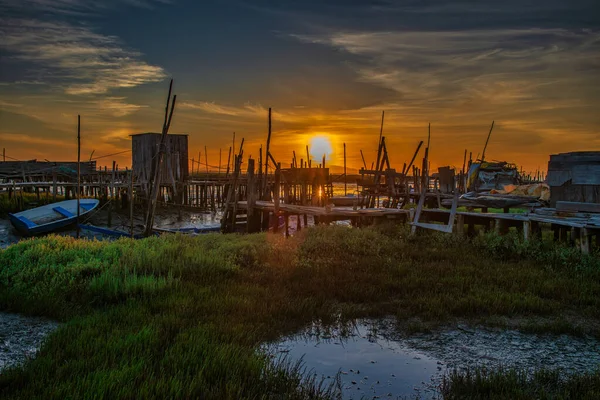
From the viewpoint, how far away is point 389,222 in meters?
17.0

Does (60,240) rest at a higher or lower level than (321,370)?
Result: higher

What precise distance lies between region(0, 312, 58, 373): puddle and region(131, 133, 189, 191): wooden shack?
93.9 feet

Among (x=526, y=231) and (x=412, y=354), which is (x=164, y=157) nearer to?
(x=526, y=231)

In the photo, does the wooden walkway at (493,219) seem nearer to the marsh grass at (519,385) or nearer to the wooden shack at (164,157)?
the marsh grass at (519,385)

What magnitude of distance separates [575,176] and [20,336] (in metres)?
15.1

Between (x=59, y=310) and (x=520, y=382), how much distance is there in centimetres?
688

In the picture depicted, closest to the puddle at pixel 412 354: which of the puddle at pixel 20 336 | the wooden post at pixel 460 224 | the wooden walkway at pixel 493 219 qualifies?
the puddle at pixel 20 336

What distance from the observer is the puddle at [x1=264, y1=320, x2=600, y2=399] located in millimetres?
5613

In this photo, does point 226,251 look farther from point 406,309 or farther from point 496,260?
point 496,260

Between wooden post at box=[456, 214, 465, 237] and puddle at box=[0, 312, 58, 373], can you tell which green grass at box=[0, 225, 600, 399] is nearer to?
puddle at box=[0, 312, 58, 373]

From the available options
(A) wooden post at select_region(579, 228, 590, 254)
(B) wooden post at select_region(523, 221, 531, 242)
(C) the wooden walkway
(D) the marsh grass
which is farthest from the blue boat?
(A) wooden post at select_region(579, 228, 590, 254)

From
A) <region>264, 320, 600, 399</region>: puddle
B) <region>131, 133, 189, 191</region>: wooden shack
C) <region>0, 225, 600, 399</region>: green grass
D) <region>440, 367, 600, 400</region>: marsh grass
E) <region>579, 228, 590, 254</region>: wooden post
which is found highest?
<region>131, 133, 189, 191</region>: wooden shack

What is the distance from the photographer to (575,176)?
1408 cm

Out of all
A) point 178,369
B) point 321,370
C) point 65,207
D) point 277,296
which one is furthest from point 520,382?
point 65,207
